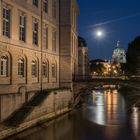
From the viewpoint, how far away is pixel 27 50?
125 ft

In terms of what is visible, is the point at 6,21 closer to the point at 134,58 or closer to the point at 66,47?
the point at 66,47

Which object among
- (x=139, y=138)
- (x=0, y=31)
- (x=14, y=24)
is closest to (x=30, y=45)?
(x=14, y=24)

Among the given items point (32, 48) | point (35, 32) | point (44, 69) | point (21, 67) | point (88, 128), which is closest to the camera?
point (88, 128)

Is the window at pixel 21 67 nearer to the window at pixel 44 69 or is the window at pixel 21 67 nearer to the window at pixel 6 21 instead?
the window at pixel 6 21

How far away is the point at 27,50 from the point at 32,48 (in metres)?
1.21

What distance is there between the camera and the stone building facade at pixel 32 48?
33500mm

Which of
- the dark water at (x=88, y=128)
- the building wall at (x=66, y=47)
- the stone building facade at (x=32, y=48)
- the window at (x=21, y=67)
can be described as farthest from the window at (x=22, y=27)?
the building wall at (x=66, y=47)

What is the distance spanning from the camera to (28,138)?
92.7ft

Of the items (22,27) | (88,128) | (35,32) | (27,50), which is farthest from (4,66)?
(88,128)

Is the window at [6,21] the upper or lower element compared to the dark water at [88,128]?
upper

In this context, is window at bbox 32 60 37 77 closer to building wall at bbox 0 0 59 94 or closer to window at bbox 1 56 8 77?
building wall at bbox 0 0 59 94

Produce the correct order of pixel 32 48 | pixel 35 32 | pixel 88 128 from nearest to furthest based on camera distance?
pixel 88 128, pixel 32 48, pixel 35 32

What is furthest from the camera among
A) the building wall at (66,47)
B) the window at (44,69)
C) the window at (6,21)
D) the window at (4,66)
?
the building wall at (66,47)

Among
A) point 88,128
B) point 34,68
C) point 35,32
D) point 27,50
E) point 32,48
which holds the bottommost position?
point 88,128
